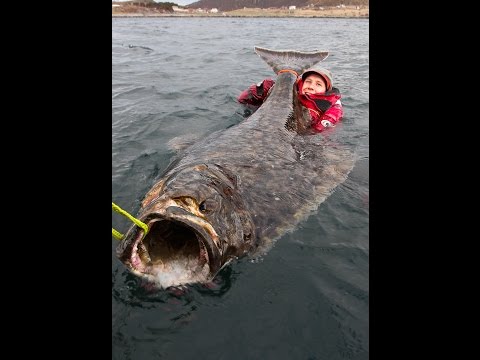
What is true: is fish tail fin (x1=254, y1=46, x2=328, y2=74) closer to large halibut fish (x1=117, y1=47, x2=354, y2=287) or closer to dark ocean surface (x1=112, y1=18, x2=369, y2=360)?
large halibut fish (x1=117, y1=47, x2=354, y2=287)

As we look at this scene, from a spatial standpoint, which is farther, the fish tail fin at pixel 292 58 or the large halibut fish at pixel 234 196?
the fish tail fin at pixel 292 58

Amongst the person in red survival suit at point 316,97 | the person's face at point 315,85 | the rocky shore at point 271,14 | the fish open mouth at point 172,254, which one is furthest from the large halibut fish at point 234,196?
the rocky shore at point 271,14

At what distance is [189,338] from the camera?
2805 mm

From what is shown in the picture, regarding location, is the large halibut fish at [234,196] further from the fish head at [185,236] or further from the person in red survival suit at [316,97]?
the person in red survival suit at [316,97]

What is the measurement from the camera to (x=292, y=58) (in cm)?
900

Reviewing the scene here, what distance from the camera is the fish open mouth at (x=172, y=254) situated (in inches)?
111

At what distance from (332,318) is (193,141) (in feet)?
13.6

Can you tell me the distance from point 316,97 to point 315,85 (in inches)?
23.0

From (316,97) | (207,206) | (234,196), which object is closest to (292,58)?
(316,97)

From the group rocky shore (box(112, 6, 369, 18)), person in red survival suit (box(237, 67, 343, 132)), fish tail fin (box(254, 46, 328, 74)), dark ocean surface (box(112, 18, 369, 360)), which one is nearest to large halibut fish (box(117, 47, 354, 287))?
dark ocean surface (box(112, 18, 369, 360))

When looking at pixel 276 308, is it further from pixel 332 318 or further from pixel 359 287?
pixel 359 287
